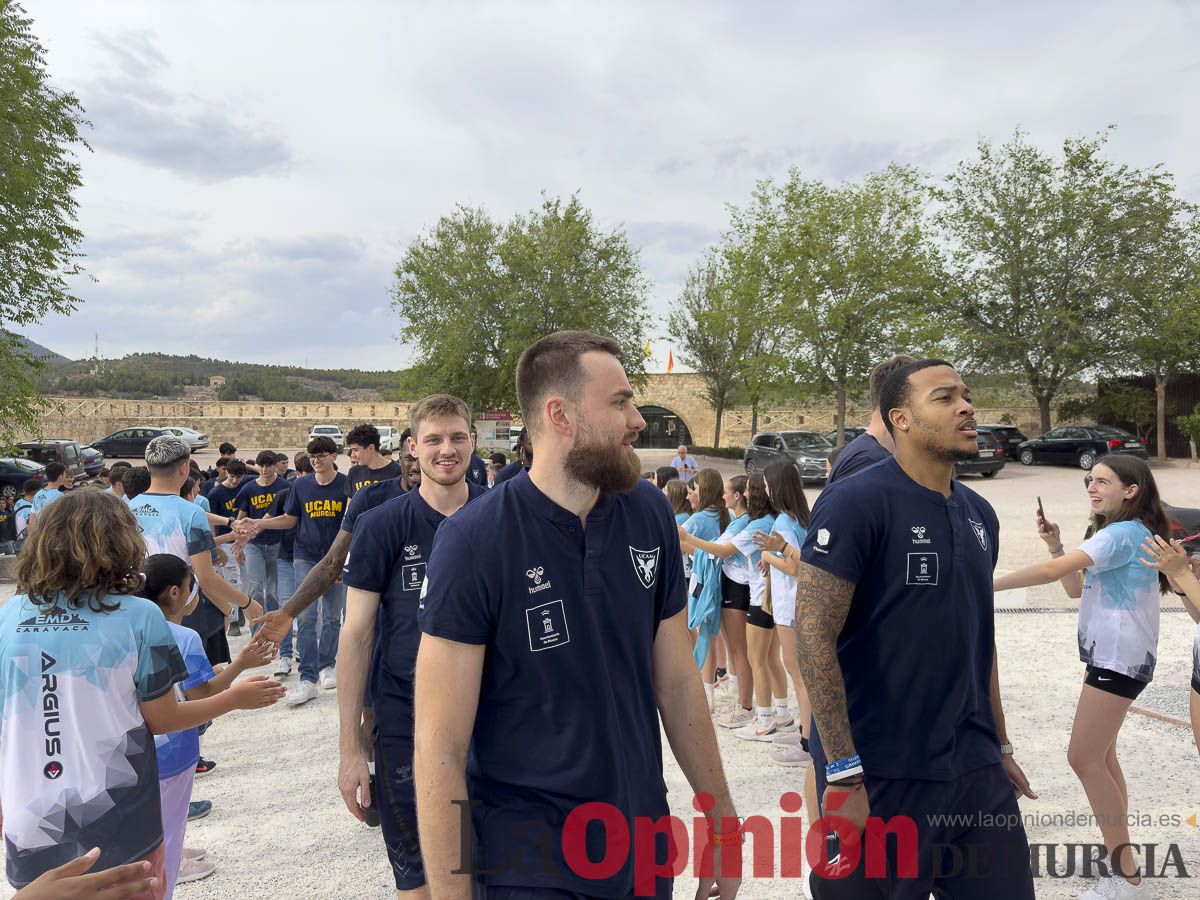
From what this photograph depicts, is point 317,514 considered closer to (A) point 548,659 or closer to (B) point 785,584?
(B) point 785,584

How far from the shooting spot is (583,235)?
30.2 m

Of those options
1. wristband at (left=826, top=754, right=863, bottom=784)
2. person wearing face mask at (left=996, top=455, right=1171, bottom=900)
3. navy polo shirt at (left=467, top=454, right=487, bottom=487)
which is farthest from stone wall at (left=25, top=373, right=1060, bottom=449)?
wristband at (left=826, top=754, right=863, bottom=784)

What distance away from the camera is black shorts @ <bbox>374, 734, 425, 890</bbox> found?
3.04m

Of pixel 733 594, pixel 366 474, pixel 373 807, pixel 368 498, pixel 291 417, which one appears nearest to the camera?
pixel 373 807

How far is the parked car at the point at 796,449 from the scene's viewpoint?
24.3m

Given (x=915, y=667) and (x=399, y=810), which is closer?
(x=915, y=667)

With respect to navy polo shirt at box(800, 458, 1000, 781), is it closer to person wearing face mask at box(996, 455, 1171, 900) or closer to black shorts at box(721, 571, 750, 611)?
person wearing face mask at box(996, 455, 1171, 900)

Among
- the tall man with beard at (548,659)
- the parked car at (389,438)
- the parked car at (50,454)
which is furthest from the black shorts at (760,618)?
the parked car at (389,438)

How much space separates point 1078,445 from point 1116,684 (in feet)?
91.3

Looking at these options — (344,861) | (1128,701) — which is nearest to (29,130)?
(344,861)

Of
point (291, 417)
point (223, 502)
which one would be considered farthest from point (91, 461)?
point (291, 417)

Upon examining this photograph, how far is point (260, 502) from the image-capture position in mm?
8281

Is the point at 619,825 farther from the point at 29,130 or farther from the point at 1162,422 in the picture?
the point at 1162,422

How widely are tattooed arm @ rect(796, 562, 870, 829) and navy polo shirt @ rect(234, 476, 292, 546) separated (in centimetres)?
666
